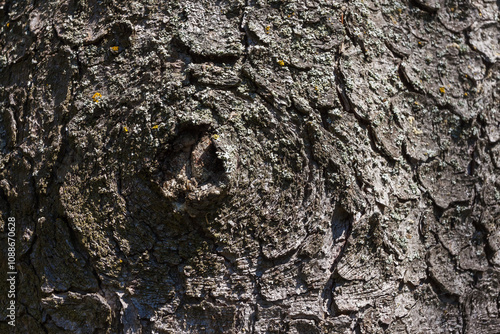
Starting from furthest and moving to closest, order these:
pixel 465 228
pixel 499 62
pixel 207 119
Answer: pixel 499 62, pixel 465 228, pixel 207 119

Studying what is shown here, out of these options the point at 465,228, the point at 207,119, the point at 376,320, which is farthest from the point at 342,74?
the point at 376,320

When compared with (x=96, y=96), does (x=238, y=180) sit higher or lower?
lower

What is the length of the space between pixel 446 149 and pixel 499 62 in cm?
47

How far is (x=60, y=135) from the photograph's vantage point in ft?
5.03

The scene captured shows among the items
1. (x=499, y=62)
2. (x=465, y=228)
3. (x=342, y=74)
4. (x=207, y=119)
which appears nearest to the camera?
(x=207, y=119)

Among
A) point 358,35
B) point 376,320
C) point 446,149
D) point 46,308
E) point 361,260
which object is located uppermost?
point 358,35

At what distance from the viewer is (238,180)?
1.42 meters

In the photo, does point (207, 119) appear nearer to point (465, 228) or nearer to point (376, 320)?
point (376, 320)

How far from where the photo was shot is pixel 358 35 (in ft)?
5.11

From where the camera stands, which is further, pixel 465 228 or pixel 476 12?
pixel 476 12

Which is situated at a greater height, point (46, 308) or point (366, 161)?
point (366, 161)

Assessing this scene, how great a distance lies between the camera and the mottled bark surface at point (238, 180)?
1437 mm

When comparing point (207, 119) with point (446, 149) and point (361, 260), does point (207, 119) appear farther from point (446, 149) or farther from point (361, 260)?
point (446, 149)

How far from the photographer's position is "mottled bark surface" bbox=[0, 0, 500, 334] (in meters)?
1.44
